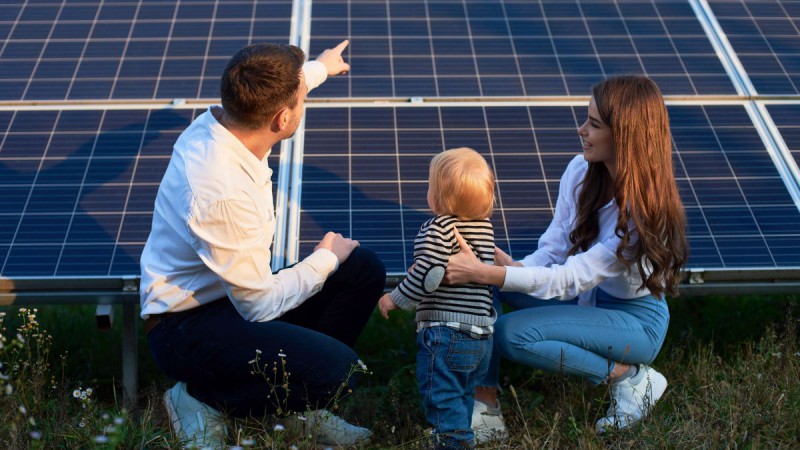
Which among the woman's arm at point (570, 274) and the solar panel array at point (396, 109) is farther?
the solar panel array at point (396, 109)

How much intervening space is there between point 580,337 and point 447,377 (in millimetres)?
755

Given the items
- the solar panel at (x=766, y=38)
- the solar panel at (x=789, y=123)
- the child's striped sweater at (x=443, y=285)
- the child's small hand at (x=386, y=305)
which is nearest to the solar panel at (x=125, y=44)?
the child's small hand at (x=386, y=305)

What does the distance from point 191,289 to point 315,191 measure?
142 centimetres

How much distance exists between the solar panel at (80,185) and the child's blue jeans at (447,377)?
175 centimetres

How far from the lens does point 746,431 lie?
4363mm

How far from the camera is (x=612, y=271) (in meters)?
4.84

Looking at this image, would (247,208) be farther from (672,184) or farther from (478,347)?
(672,184)

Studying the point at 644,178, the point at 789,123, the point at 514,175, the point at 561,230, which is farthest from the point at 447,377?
the point at 789,123

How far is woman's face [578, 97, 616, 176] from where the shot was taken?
480 centimetres

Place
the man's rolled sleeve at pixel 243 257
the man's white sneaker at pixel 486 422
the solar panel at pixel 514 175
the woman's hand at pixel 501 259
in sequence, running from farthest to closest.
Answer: the solar panel at pixel 514 175
the woman's hand at pixel 501 259
the man's white sneaker at pixel 486 422
the man's rolled sleeve at pixel 243 257

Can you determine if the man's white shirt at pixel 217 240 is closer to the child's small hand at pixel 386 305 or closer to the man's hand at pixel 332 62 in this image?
the child's small hand at pixel 386 305

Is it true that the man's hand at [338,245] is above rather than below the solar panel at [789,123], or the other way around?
below

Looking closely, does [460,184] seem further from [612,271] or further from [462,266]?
[612,271]

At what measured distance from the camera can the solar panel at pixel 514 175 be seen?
551 cm
